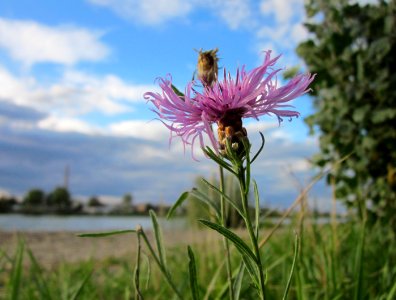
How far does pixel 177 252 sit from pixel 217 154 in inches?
131

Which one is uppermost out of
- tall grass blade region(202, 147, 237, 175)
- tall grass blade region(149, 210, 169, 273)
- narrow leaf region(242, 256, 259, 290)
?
tall grass blade region(202, 147, 237, 175)

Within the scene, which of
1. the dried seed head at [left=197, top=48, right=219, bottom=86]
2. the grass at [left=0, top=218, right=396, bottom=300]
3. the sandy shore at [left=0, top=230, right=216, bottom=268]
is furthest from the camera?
the sandy shore at [left=0, top=230, right=216, bottom=268]

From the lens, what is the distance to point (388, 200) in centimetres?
332

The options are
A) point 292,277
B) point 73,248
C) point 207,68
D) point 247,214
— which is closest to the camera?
point 247,214

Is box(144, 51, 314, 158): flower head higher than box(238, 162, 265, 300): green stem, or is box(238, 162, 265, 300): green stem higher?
box(144, 51, 314, 158): flower head

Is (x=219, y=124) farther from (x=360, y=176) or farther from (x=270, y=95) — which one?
(x=360, y=176)

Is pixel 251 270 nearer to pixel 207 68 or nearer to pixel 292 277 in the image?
pixel 207 68

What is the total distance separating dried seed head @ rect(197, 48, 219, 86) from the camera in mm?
872

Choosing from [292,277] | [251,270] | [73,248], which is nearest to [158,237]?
[251,270]

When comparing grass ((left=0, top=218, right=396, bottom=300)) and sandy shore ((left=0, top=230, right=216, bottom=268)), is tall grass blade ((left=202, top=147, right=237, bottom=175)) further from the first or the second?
sandy shore ((left=0, top=230, right=216, bottom=268))

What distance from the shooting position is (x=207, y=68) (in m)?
0.88

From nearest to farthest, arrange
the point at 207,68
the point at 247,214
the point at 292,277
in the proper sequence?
the point at 247,214 → the point at 207,68 → the point at 292,277

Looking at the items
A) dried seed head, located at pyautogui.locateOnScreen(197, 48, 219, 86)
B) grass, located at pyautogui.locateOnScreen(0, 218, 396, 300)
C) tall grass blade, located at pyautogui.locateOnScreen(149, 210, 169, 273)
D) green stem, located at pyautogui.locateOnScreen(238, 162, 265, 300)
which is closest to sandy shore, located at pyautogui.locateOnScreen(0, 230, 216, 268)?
grass, located at pyautogui.locateOnScreen(0, 218, 396, 300)

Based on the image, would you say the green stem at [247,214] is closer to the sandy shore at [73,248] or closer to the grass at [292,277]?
the grass at [292,277]
